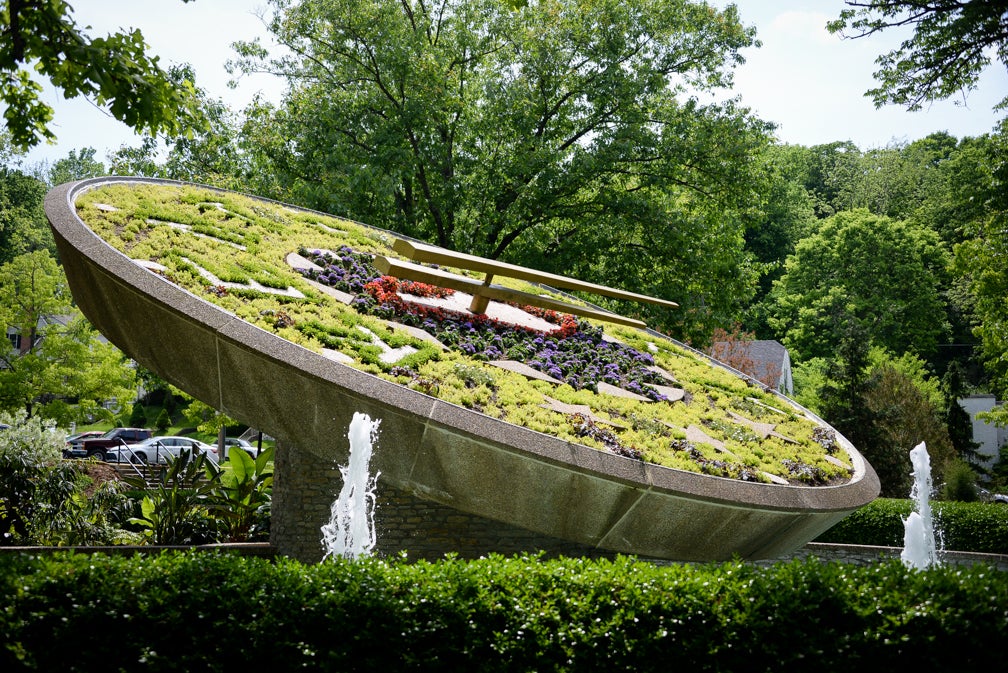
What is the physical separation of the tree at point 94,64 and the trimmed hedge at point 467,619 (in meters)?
5.81

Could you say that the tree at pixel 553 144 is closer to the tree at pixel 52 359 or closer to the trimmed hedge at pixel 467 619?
the tree at pixel 52 359

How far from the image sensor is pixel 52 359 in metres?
25.6

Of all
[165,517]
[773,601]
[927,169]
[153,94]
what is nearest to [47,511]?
[165,517]

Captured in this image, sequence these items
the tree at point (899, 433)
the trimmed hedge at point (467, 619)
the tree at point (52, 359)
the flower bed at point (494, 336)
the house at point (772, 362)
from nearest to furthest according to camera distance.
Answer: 1. the trimmed hedge at point (467, 619)
2. the flower bed at point (494, 336)
3. the tree at point (899, 433)
4. the tree at point (52, 359)
5. the house at point (772, 362)

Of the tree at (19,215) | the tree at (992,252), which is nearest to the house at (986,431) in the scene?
the tree at (992,252)

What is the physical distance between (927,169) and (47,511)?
63878 mm

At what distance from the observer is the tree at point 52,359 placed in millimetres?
24797

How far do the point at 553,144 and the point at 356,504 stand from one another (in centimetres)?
1417

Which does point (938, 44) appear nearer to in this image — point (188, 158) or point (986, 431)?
point (188, 158)

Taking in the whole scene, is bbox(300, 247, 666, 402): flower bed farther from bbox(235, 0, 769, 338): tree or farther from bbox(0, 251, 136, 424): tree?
bbox(0, 251, 136, 424): tree

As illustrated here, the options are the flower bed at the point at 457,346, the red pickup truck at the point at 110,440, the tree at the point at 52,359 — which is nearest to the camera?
the flower bed at the point at 457,346

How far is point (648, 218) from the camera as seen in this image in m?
19.0

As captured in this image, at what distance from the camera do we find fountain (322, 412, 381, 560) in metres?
7.14

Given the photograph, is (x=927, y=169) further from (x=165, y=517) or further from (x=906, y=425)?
(x=165, y=517)
